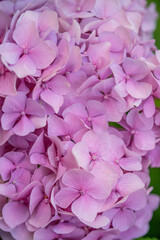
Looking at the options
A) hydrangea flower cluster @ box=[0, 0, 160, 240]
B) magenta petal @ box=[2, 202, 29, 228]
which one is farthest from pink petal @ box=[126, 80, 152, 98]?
magenta petal @ box=[2, 202, 29, 228]

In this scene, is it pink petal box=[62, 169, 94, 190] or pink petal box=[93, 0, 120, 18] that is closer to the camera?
pink petal box=[62, 169, 94, 190]

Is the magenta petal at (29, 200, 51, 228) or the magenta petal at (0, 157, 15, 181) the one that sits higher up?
the magenta petal at (0, 157, 15, 181)

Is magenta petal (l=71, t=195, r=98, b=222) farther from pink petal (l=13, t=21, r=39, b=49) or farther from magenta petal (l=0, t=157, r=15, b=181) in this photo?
pink petal (l=13, t=21, r=39, b=49)

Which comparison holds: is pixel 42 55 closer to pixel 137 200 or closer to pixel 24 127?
pixel 24 127

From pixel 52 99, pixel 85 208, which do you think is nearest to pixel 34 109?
pixel 52 99

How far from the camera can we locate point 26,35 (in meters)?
0.56

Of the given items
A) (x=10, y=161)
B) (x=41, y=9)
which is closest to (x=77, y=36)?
(x=41, y=9)

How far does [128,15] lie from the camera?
696mm

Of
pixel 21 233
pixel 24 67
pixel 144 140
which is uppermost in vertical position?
pixel 24 67

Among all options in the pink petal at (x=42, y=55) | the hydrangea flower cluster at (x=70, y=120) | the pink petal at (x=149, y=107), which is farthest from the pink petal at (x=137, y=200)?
the pink petal at (x=42, y=55)

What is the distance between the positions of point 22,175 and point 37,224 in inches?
2.6

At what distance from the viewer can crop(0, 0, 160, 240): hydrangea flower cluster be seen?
56cm

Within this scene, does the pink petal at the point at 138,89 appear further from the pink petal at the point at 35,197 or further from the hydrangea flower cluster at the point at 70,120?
the pink petal at the point at 35,197

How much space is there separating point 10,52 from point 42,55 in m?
0.04
